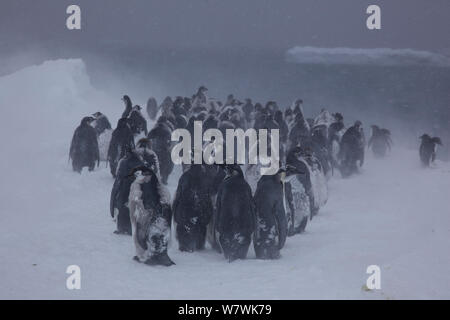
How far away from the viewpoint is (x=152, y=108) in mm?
16531

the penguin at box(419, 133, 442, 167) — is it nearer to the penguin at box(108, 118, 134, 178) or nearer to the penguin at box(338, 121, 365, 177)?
the penguin at box(338, 121, 365, 177)

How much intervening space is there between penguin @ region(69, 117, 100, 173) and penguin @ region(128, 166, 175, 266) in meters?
3.98

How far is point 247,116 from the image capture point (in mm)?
15422

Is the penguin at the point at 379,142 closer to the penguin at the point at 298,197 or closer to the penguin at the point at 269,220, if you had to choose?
the penguin at the point at 298,197

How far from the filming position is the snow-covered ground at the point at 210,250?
4570 mm

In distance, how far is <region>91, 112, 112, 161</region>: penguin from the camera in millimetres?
10188

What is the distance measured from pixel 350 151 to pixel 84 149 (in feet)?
19.0

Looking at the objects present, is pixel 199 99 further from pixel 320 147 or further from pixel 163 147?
pixel 163 147

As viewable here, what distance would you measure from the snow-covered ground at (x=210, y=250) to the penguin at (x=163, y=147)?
1.07 feet

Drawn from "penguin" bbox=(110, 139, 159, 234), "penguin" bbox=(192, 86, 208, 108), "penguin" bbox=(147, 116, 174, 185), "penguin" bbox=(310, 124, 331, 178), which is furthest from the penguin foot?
"penguin" bbox=(192, 86, 208, 108)

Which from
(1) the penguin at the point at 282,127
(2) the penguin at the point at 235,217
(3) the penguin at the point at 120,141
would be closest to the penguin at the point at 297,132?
(1) the penguin at the point at 282,127
